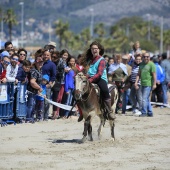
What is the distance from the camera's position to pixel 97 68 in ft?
50.4

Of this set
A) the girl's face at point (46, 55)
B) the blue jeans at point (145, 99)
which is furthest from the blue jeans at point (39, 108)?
the blue jeans at point (145, 99)

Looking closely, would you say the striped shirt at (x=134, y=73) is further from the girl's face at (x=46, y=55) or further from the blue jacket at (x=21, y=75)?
the blue jacket at (x=21, y=75)

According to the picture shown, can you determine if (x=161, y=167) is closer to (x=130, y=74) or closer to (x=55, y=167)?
(x=55, y=167)

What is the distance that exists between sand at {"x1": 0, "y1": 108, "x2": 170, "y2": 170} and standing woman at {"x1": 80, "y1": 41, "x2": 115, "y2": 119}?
1.03 m

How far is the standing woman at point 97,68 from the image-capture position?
15.3 m

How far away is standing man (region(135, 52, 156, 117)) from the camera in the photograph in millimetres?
21906

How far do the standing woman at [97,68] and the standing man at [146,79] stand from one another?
628 cm

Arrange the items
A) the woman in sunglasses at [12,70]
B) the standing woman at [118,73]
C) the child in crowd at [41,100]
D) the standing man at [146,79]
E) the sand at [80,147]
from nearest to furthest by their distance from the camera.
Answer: the sand at [80,147] < the woman in sunglasses at [12,70] < the child in crowd at [41,100] < the standing man at [146,79] < the standing woman at [118,73]

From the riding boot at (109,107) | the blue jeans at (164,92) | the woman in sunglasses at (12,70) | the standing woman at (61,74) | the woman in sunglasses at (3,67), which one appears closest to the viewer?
the riding boot at (109,107)

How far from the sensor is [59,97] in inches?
826

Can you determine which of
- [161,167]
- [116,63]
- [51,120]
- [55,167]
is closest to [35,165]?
[55,167]

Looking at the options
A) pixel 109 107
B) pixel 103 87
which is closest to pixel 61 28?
pixel 109 107

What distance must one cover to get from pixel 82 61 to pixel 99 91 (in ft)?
2.48

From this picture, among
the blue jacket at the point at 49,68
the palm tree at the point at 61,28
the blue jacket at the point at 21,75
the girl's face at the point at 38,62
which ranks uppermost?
the palm tree at the point at 61,28
